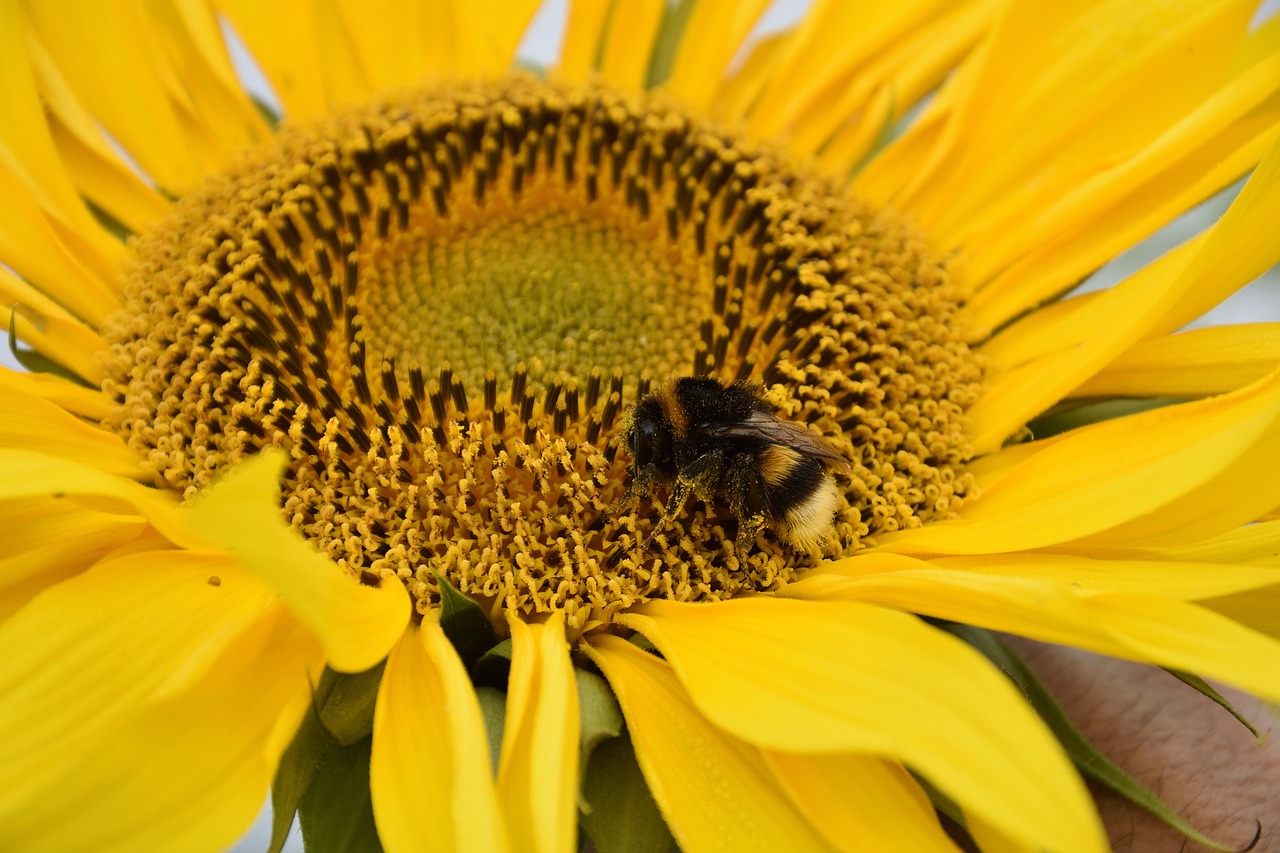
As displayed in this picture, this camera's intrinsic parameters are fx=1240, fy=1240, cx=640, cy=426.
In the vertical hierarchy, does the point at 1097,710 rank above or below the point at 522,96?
below

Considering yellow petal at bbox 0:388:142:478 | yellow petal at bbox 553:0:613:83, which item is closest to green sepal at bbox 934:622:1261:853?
yellow petal at bbox 0:388:142:478

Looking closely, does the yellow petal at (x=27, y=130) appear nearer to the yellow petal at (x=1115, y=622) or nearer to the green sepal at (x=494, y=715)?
the green sepal at (x=494, y=715)

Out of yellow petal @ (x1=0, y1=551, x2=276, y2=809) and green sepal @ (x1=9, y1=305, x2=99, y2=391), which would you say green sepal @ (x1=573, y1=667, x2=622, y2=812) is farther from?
green sepal @ (x1=9, y1=305, x2=99, y2=391)

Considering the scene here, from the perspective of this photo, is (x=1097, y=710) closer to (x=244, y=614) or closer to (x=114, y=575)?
(x=244, y=614)

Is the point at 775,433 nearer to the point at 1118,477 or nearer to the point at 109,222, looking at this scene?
the point at 1118,477

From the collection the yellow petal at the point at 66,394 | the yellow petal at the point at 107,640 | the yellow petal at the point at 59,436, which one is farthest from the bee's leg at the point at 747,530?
the yellow petal at the point at 66,394

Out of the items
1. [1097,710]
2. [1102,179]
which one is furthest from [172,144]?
[1097,710]
